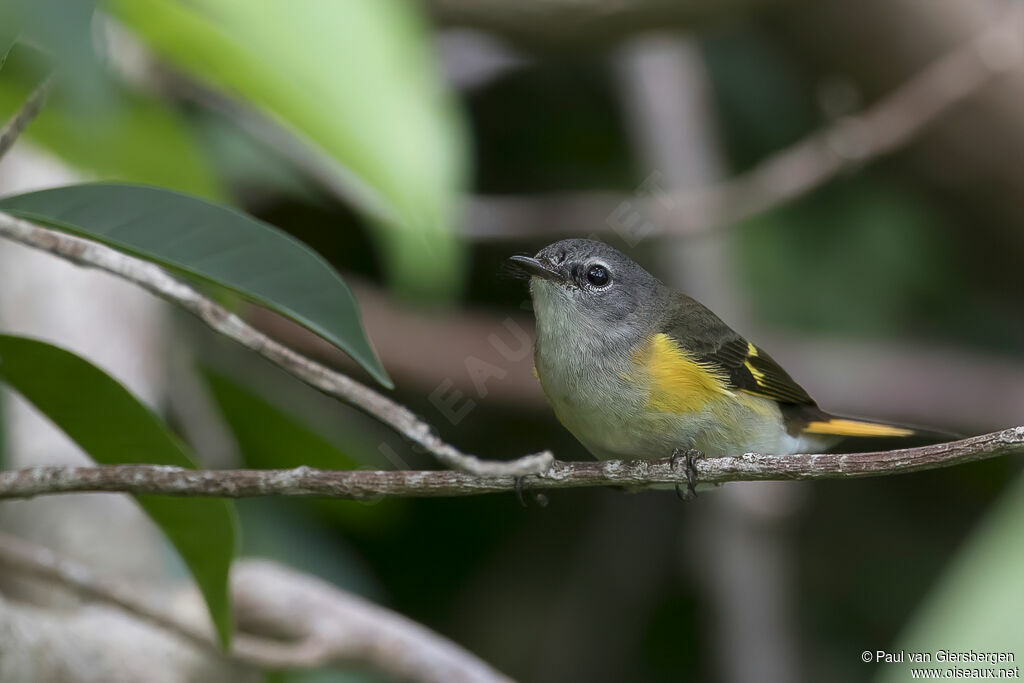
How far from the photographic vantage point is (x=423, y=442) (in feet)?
4.86

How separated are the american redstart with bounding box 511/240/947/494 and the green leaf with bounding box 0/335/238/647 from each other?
85 centimetres

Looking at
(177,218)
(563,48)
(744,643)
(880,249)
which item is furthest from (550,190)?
(177,218)

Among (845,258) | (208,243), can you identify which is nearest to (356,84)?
(208,243)

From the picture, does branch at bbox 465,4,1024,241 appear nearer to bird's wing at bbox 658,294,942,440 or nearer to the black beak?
bird's wing at bbox 658,294,942,440

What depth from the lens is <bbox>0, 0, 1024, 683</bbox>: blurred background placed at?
3.78 meters

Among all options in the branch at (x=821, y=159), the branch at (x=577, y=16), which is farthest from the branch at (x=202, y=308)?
the branch at (x=577, y=16)

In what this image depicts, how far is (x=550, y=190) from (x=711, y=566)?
2055 mm

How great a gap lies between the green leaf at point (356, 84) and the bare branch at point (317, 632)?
111 cm

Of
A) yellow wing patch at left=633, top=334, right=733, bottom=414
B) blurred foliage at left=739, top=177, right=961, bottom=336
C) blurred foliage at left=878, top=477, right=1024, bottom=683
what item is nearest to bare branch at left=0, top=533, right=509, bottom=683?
yellow wing patch at left=633, top=334, right=733, bottom=414

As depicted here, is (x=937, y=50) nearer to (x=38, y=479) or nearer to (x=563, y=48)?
(x=563, y=48)

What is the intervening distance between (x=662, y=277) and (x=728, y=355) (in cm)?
264

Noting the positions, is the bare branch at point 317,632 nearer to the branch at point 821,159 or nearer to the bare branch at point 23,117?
the bare branch at point 23,117

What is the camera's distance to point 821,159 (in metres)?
4.23

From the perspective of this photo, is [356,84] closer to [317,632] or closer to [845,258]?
[317,632]
